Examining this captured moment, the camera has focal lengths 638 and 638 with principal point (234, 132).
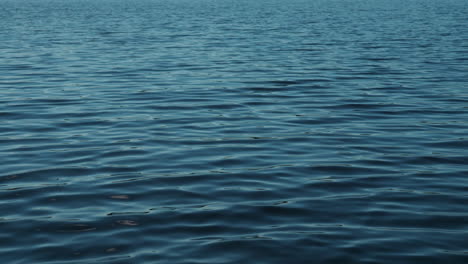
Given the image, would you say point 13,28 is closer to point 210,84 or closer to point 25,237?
point 210,84

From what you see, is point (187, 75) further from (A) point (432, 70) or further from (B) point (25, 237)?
(B) point (25, 237)

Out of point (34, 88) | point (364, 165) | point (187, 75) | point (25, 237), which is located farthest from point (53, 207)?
point (187, 75)

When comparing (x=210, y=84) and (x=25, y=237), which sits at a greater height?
(x=25, y=237)

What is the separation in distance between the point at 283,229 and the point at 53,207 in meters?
2.85

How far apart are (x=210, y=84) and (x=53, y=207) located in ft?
34.2

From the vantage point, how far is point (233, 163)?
9.91m

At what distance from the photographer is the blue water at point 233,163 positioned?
6.73 metres

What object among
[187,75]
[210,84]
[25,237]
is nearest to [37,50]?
[187,75]

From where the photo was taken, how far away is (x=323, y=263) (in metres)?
6.24

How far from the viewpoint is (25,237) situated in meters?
6.84

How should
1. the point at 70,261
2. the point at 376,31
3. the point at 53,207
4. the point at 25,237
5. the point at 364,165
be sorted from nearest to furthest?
1. the point at 70,261
2. the point at 25,237
3. the point at 53,207
4. the point at 364,165
5. the point at 376,31

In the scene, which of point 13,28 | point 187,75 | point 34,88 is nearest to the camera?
point 34,88

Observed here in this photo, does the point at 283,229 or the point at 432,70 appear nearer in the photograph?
the point at 283,229

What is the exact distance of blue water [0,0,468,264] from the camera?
6.73 m
